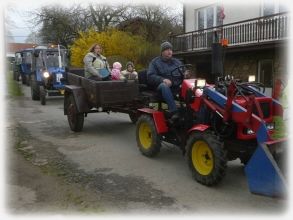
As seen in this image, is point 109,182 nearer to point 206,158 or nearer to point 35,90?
point 206,158

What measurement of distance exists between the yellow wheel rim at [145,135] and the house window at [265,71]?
10042 millimetres

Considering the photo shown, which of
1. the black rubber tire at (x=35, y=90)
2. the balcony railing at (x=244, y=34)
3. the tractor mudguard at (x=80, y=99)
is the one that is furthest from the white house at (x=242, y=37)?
the black rubber tire at (x=35, y=90)

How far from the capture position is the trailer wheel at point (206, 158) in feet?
16.3

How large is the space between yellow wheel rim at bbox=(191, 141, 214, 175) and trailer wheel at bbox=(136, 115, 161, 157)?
43.6 inches

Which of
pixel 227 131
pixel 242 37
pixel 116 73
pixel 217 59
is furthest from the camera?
pixel 242 37

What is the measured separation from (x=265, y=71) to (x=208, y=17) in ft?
17.7

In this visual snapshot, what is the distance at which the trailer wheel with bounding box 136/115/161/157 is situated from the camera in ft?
21.1

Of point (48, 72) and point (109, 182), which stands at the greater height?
point (48, 72)

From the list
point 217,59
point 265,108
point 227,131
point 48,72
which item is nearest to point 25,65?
point 48,72

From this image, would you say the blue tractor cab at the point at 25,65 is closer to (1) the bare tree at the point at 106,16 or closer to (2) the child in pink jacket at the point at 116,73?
(1) the bare tree at the point at 106,16

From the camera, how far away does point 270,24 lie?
15.1m

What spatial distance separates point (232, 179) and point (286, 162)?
1.14 metres

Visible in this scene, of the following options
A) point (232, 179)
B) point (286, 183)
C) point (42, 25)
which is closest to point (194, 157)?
point (232, 179)

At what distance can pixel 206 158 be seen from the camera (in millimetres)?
A: 5297
